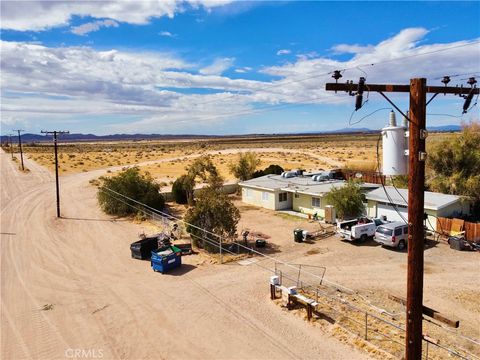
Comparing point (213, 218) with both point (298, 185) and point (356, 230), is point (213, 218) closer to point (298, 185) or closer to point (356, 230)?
point (356, 230)

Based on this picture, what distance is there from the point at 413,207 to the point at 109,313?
42.6ft

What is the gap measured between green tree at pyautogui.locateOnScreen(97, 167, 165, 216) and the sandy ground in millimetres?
8631

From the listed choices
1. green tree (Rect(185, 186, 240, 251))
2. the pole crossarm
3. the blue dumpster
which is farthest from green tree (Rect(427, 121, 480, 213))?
the pole crossarm

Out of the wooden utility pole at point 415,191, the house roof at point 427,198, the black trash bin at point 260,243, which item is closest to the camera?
the wooden utility pole at point 415,191

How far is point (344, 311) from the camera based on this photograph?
627 inches

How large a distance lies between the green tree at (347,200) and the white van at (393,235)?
5627 mm

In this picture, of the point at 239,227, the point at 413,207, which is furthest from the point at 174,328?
the point at 239,227

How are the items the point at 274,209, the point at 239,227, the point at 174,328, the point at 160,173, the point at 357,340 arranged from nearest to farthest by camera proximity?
the point at 357,340 → the point at 174,328 → the point at 239,227 → the point at 274,209 → the point at 160,173

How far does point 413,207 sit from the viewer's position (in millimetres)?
8422

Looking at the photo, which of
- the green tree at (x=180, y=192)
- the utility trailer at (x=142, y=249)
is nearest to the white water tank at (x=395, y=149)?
the utility trailer at (x=142, y=249)

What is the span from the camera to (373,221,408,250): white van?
24.1 meters

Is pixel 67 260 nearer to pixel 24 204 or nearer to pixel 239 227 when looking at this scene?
pixel 239 227

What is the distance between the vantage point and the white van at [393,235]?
24062mm

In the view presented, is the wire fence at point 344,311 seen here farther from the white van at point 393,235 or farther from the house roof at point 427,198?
the house roof at point 427,198
